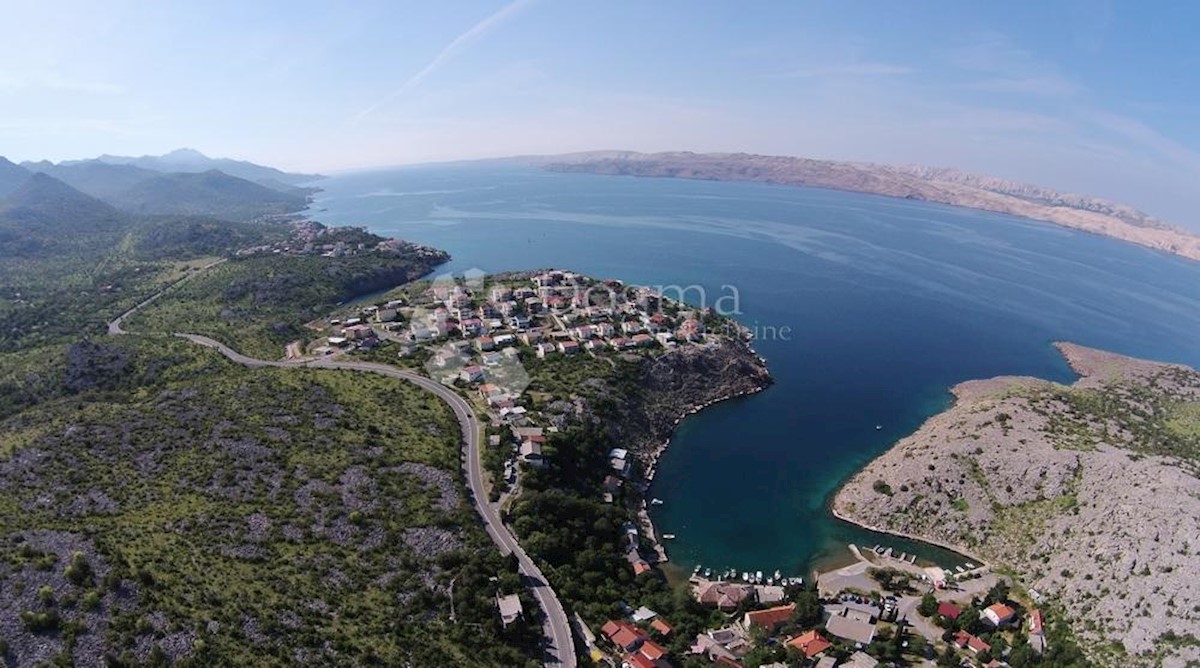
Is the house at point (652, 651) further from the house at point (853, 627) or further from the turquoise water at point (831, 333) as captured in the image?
the turquoise water at point (831, 333)

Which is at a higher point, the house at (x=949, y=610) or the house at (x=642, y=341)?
the house at (x=642, y=341)

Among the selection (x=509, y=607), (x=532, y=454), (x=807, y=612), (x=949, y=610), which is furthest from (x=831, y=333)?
(x=509, y=607)

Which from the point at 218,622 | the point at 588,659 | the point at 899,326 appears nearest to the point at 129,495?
the point at 218,622

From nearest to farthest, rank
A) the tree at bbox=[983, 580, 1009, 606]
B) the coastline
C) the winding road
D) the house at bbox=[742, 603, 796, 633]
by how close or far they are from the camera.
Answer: the winding road → the house at bbox=[742, 603, 796, 633] → the tree at bbox=[983, 580, 1009, 606] → the coastline

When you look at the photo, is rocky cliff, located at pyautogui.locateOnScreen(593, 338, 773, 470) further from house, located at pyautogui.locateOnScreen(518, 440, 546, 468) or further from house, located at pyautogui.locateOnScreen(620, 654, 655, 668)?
house, located at pyautogui.locateOnScreen(620, 654, 655, 668)

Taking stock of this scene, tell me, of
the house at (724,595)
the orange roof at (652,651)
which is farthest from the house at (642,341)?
the orange roof at (652,651)

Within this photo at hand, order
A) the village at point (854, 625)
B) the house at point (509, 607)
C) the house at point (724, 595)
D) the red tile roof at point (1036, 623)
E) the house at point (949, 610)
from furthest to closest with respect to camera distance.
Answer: the house at point (724, 595)
the house at point (949, 610)
the red tile roof at point (1036, 623)
the village at point (854, 625)
the house at point (509, 607)

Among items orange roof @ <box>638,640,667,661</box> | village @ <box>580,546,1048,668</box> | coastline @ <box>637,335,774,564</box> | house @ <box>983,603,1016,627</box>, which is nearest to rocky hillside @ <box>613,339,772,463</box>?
coastline @ <box>637,335,774,564</box>
